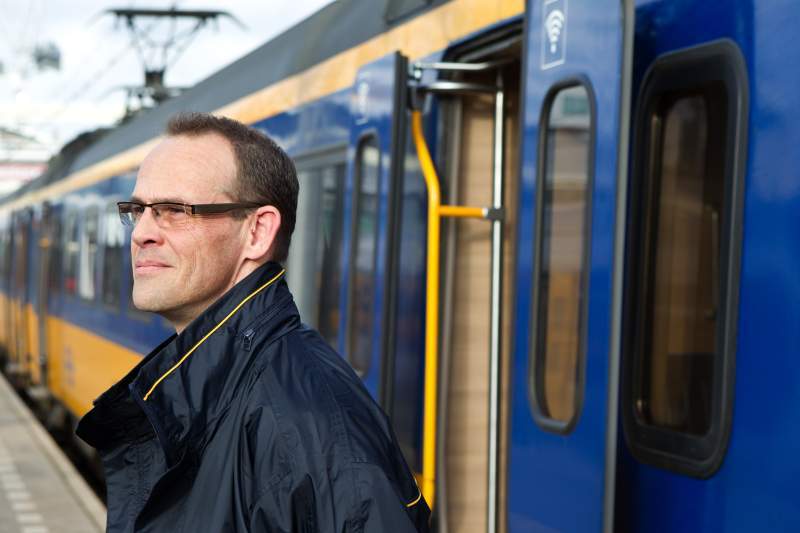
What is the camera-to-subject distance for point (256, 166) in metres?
1.90

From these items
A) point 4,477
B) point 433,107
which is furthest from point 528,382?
point 4,477

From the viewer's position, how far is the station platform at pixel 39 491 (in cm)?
840

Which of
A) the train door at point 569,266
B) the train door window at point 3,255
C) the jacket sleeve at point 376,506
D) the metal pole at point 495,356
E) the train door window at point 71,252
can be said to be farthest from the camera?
the train door window at point 3,255

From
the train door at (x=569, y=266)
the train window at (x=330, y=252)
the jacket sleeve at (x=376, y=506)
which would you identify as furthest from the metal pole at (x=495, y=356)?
the jacket sleeve at (x=376, y=506)

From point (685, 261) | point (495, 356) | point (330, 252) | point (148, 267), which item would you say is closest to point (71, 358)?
point (330, 252)

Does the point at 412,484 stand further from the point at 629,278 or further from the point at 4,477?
the point at 4,477

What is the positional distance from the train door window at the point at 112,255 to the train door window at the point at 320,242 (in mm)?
4584

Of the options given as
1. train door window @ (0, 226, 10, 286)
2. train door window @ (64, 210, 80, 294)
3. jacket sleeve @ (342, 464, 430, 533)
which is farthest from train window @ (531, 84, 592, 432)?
train door window @ (0, 226, 10, 286)

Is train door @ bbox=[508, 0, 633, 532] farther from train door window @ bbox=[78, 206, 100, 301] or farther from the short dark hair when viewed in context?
train door window @ bbox=[78, 206, 100, 301]

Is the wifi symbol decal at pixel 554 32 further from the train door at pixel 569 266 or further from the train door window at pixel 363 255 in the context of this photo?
the train door window at pixel 363 255

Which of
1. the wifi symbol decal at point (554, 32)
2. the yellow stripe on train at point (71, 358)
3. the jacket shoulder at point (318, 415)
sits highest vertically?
the wifi symbol decal at point (554, 32)

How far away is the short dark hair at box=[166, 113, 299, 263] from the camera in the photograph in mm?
1889

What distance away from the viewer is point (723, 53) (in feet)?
9.18

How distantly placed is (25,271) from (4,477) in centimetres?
926
